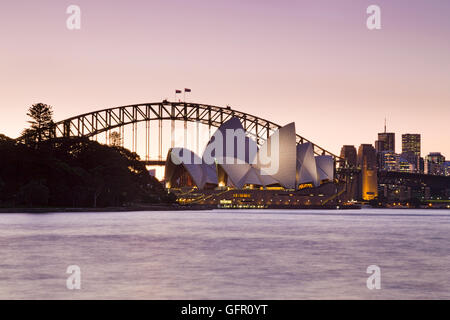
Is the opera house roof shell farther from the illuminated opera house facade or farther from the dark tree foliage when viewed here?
the dark tree foliage

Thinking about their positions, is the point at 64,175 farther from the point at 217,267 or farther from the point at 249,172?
the point at 217,267

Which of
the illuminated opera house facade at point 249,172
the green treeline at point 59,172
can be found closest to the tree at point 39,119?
the green treeline at point 59,172

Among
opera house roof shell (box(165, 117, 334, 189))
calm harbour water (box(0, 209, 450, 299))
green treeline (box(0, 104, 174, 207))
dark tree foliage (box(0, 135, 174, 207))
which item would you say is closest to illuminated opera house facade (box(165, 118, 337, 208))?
opera house roof shell (box(165, 117, 334, 189))

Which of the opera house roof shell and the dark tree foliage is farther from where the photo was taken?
the opera house roof shell

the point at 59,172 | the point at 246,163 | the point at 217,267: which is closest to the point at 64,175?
the point at 59,172

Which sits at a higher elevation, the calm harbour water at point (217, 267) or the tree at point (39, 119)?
the tree at point (39, 119)

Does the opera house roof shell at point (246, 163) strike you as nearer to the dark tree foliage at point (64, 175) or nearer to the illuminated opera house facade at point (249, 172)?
the illuminated opera house facade at point (249, 172)
